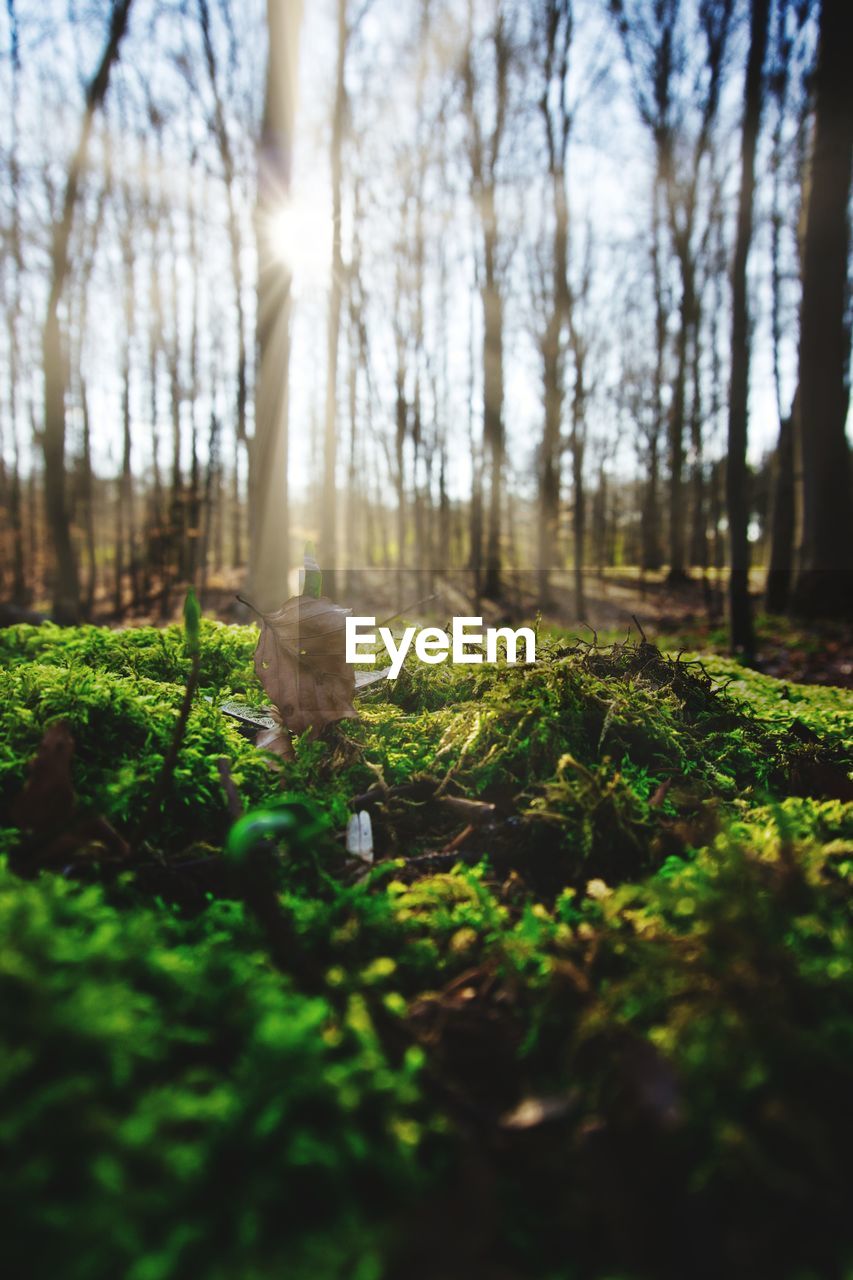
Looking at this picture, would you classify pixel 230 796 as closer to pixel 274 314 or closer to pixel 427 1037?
pixel 427 1037

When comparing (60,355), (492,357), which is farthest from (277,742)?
(492,357)

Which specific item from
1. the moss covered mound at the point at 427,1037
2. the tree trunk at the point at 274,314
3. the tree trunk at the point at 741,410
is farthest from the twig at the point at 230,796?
the tree trunk at the point at 274,314

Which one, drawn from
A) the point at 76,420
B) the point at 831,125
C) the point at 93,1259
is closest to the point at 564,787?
the point at 93,1259

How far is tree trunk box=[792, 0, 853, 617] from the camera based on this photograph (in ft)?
33.5

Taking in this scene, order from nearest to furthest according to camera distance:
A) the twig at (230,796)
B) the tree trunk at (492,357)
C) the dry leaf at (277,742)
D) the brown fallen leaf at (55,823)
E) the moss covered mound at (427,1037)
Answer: the moss covered mound at (427,1037) → the brown fallen leaf at (55,823) → the twig at (230,796) → the dry leaf at (277,742) → the tree trunk at (492,357)

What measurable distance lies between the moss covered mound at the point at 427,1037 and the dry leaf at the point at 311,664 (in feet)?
0.72

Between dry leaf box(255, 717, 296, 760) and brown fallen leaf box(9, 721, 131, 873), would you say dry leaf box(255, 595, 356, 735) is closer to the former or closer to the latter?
dry leaf box(255, 717, 296, 760)

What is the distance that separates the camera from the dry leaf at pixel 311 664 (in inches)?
61.2

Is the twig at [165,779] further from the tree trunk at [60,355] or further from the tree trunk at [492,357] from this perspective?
the tree trunk at [492,357]

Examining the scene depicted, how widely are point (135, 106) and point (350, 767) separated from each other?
78.5 feet

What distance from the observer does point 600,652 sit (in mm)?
1960

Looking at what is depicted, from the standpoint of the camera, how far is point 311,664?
157cm

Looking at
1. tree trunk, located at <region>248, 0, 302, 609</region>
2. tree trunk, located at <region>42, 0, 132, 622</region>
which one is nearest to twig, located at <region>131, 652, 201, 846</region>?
tree trunk, located at <region>248, 0, 302, 609</region>

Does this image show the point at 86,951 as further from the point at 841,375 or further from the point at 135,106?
the point at 135,106
